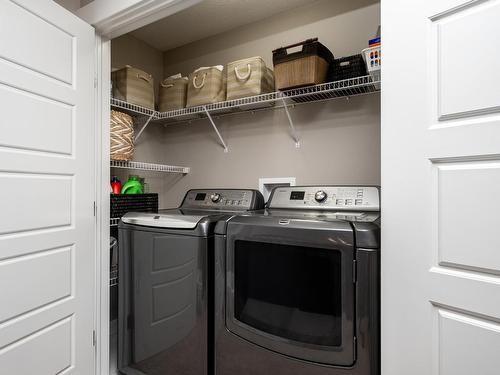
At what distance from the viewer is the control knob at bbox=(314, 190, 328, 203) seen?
5.50ft

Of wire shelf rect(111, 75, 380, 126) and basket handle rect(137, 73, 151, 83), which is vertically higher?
basket handle rect(137, 73, 151, 83)

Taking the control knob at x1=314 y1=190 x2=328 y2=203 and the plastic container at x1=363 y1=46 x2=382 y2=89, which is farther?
the control knob at x1=314 y1=190 x2=328 y2=203

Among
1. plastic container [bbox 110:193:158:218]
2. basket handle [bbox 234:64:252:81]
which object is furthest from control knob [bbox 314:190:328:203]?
plastic container [bbox 110:193:158:218]

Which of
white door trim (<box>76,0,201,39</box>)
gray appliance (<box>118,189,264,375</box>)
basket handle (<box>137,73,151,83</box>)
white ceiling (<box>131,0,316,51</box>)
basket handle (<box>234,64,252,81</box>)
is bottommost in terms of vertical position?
gray appliance (<box>118,189,264,375</box>)

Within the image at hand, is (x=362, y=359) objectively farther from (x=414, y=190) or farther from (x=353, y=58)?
(x=353, y=58)

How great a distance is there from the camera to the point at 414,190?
3.13ft

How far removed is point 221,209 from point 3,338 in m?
1.24

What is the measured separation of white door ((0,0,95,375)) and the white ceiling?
0.83 metres

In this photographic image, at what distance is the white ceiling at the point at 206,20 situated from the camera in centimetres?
206

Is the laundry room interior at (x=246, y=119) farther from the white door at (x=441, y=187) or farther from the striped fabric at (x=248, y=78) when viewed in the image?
the white door at (x=441, y=187)

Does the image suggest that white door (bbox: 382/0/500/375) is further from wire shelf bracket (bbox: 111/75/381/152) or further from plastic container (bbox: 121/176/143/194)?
plastic container (bbox: 121/176/143/194)

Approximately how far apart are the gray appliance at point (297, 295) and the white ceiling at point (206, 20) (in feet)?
5.24

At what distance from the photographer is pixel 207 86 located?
2.08 m

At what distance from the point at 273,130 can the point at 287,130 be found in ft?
0.38
